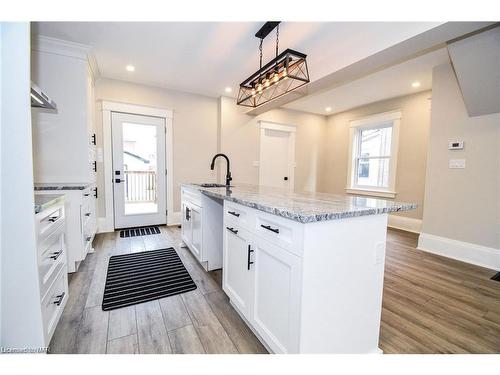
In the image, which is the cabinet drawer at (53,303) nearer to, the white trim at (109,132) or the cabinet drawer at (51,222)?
the cabinet drawer at (51,222)

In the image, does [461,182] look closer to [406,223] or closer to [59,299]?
[406,223]

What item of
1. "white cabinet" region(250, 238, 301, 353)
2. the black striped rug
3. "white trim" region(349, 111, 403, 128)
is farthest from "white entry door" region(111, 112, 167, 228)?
"white trim" region(349, 111, 403, 128)

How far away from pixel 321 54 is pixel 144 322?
11.0 ft

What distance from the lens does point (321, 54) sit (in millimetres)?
2836

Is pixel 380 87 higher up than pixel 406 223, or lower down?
higher up

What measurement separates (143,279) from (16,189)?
1450 millimetres

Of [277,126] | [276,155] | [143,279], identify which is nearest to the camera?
[143,279]

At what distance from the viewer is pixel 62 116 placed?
2.77 m

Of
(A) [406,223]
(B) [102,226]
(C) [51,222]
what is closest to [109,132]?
(B) [102,226]

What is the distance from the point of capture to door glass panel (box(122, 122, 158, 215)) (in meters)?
3.95

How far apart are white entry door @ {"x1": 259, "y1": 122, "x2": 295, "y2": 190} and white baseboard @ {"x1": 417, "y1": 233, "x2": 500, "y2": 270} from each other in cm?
283

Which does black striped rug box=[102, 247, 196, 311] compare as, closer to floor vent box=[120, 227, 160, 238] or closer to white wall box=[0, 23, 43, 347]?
white wall box=[0, 23, 43, 347]

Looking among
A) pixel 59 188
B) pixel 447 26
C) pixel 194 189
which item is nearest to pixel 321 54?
pixel 447 26
